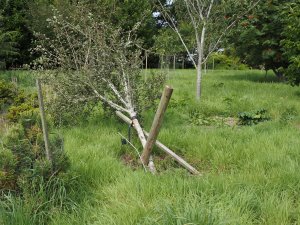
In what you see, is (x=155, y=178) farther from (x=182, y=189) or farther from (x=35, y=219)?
(x=35, y=219)

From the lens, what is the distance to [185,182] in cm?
363

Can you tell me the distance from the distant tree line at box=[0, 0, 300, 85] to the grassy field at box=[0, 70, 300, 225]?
295cm

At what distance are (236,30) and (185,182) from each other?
8701mm

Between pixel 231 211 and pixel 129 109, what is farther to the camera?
pixel 129 109

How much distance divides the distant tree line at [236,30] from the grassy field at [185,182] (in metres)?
2.95

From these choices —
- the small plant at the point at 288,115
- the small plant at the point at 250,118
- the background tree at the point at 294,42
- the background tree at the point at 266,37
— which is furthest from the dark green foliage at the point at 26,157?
the background tree at the point at 266,37

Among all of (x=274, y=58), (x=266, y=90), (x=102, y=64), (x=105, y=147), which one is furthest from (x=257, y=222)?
(x=274, y=58)

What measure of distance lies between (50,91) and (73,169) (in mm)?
3807

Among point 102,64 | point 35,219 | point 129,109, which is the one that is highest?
point 102,64

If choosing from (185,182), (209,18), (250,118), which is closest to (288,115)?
(250,118)

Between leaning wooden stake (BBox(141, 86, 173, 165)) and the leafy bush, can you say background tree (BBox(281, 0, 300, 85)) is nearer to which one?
leaning wooden stake (BBox(141, 86, 173, 165))

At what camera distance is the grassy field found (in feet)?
10.1

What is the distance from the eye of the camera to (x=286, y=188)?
3748 mm

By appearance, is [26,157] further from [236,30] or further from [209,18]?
[236,30]
